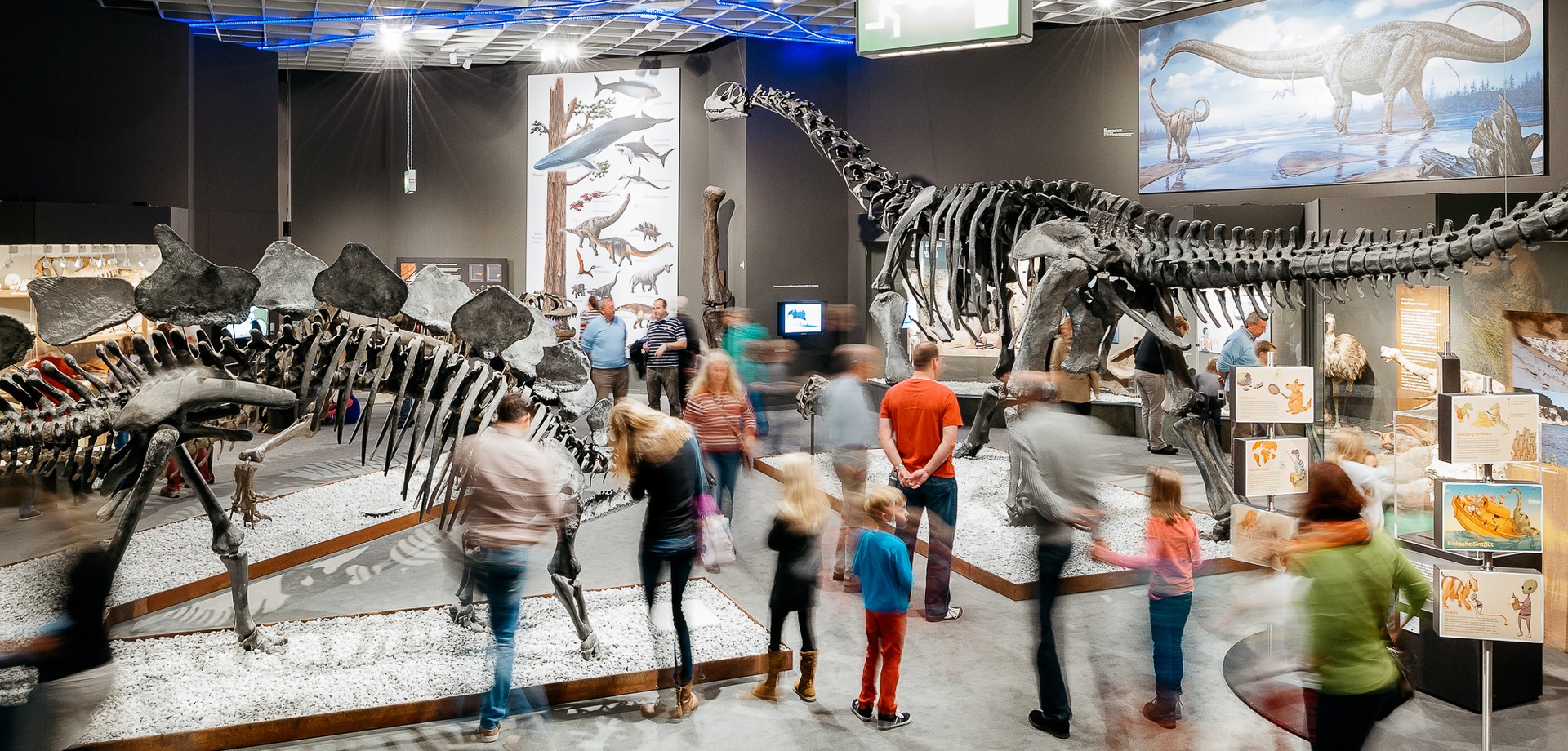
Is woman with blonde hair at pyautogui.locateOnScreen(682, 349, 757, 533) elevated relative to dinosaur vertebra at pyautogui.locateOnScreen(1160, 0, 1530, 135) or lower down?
lower down

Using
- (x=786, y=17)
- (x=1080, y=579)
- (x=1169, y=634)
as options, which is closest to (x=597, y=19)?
(x=786, y=17)

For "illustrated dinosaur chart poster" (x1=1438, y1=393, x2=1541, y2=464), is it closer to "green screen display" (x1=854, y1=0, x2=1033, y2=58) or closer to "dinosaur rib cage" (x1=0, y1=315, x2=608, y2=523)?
"green screen display" (x1=854, y1=0, x2=1033, y2=58)

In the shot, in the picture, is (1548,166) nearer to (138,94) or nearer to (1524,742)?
(1524,742)

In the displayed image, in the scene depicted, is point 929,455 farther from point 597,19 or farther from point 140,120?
point 140,120

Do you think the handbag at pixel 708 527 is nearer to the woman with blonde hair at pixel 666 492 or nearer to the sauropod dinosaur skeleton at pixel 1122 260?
the woman with blonde hair at pixel 666 492

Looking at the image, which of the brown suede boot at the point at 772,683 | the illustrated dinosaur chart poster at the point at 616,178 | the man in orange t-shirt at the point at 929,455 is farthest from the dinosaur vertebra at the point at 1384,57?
the brown suede boot at the point at 772,683

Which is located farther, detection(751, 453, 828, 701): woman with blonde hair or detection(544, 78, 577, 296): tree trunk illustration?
detection(544, 78, 577, 296): tree trunk illustration

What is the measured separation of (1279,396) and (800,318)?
8.45 metres

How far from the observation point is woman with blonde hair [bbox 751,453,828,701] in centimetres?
422

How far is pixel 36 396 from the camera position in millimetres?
4449

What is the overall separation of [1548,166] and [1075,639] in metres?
6.37

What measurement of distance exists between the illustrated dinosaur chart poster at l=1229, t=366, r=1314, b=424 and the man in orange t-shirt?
169cm

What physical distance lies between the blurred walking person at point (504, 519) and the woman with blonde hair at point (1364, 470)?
11.9ft

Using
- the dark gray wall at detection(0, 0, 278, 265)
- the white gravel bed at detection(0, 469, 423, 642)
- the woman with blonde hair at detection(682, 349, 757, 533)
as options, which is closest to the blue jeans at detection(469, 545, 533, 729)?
the white gravel bed at detection(0, 469, 423, 642)
